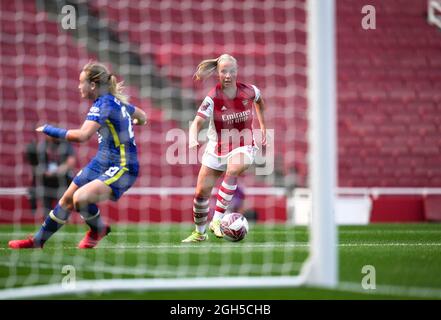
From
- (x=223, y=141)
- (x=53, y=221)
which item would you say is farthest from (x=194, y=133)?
(x=53, y=221)

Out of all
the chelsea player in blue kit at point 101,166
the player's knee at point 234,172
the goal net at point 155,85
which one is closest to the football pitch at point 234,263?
the chelsea player in blue kit at point 101,166

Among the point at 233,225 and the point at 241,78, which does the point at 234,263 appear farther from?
the point at 241,78

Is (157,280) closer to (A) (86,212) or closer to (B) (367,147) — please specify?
(A) (86,212)

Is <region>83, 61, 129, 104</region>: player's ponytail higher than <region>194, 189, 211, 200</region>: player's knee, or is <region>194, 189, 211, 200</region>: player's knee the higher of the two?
<region>83, 61, 129, 104</region>: player's ponytail

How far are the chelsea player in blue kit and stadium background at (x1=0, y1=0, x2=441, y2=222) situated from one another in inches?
251

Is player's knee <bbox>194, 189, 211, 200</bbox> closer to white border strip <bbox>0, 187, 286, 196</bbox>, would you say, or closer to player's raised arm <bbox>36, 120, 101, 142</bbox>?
player's raised arm <bbox>36, 120, 101, 142</bbox>

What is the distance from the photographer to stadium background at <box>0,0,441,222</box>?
46.6ft

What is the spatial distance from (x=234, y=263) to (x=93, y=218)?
5.50ft

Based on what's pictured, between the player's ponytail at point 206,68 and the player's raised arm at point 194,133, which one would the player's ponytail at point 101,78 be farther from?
the player's ponytail at point 206,68

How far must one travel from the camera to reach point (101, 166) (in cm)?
715

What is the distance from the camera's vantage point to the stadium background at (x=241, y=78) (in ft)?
46.6

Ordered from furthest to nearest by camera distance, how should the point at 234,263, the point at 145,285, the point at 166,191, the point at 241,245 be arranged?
the point at 166,191
the point at 241,245
the point at 234,263
the point at 145,285

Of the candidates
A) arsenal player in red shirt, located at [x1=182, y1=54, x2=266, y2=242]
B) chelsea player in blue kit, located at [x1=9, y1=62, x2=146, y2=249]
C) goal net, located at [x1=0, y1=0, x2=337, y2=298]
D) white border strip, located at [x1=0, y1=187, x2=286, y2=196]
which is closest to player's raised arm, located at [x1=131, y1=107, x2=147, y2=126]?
chelsea player in blue kit, located at [x1=9, y1=62, x2=146, y2=249]

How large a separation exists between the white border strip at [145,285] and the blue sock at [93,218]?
2.06 m
